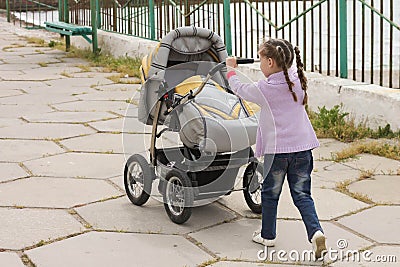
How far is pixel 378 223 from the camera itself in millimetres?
4262

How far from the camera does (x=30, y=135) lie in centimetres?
651

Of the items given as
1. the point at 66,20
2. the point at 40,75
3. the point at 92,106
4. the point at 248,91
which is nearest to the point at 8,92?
the point at 40,75

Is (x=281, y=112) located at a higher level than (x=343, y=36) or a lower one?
lower

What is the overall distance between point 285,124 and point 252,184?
69 cm

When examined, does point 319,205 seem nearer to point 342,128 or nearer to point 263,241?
point 263,241

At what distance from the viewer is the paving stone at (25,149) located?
5.77 m

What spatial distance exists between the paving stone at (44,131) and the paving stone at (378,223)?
9.60 feet

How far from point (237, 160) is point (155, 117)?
538 mm

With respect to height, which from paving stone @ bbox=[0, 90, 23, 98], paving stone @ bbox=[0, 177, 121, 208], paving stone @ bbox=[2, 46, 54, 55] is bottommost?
paving stone @ bbox=[0, 177, 121, 208]

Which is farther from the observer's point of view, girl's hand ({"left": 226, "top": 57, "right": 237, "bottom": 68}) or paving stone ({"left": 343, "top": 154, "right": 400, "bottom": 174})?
paving stone ({"left": 343, "top": 154, "right": 400, "bottom": 174})

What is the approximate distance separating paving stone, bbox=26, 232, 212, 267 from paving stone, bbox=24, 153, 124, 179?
123 centimetres

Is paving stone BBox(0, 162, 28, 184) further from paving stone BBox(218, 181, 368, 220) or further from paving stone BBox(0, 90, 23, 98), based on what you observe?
paving stone BBox(0, 90, 23, 98)

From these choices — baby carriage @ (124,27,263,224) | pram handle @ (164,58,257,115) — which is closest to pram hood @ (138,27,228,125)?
baby carriage @ (124,27,263,224)

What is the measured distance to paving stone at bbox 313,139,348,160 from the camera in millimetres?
5734
